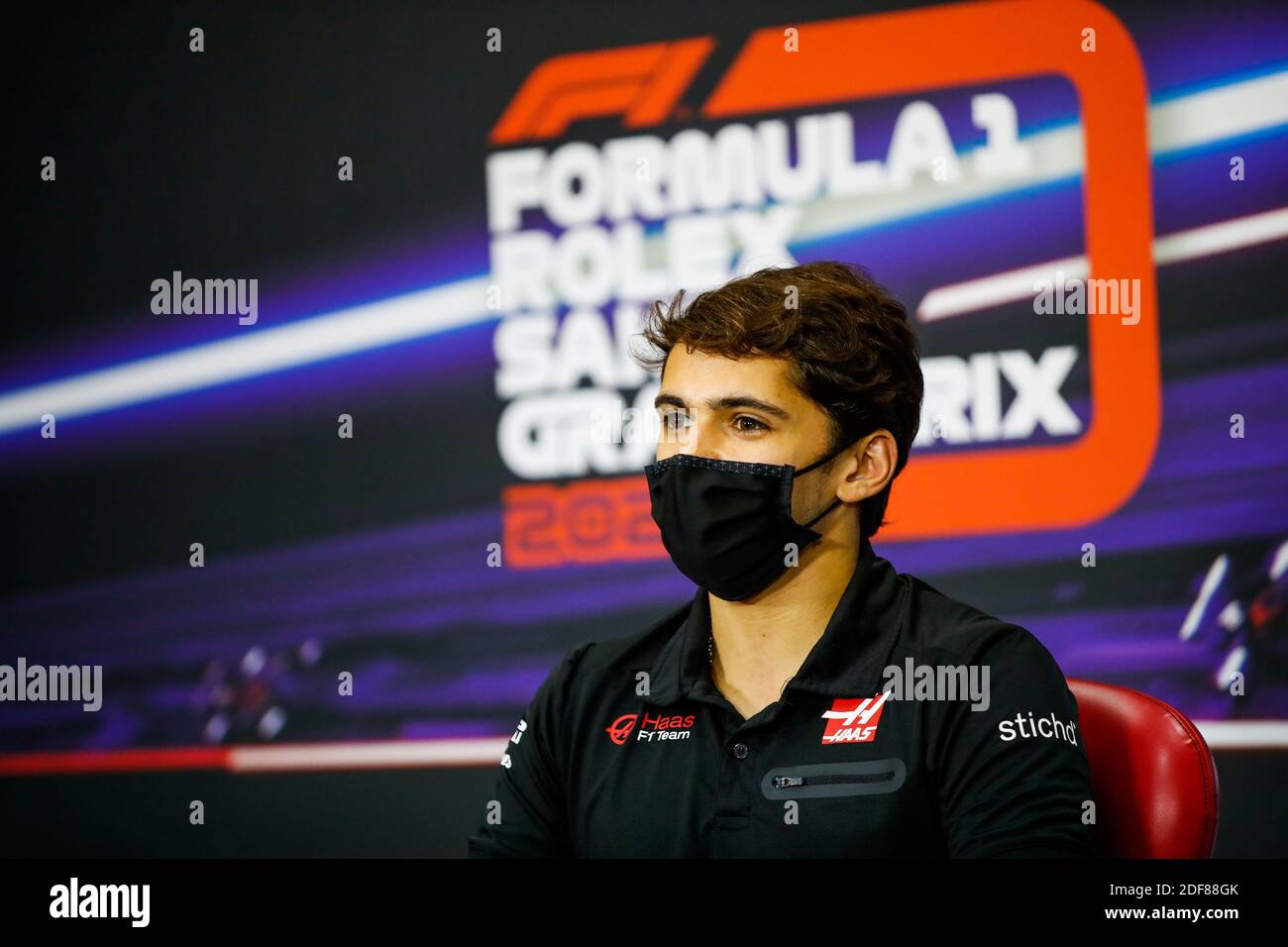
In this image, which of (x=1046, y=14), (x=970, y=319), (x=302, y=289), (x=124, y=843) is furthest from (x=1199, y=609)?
(x=124, y=843)

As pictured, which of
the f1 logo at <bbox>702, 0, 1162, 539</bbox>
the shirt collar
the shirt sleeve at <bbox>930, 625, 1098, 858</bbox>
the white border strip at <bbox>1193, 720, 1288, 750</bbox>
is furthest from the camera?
the f1 logo at <bbox>702, 0, 1162, 539</bbox>

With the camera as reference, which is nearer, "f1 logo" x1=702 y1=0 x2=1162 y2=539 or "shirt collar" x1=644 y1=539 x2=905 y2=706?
"shirt collar" x1=644 y1=539 x2=905 y2=706

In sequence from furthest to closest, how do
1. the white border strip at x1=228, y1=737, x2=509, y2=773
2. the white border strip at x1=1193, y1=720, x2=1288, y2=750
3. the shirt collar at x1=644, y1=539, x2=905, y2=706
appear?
the white border strip at x1=228, y1=737, x2=509, y2=773
the white border strip at x1=1193, y1=720, x2=1288, y2=750
the shirt collar at x1=644, y1=539, x2=905, y2=706

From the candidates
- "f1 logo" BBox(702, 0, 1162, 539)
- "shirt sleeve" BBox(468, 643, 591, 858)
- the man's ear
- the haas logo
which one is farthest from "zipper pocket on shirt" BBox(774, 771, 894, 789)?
"f1 logo" BBox(702, 0, 1162, 539)

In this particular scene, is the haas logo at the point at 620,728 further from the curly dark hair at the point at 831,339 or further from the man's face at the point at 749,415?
the curly dark hair at the point at 831,339

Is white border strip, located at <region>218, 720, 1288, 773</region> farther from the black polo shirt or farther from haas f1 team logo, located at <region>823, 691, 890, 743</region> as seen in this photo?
haas f1 team logo, located at <region>823, 691, 890, 743</region>

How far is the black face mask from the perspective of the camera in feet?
7.30

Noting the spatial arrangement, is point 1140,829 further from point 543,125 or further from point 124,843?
point 124,843

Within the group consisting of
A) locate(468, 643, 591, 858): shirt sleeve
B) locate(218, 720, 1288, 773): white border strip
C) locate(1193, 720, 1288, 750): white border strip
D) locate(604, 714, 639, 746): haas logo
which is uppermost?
locate(604, 714, 639, 746): haas logo

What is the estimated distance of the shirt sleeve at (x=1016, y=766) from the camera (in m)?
1.79

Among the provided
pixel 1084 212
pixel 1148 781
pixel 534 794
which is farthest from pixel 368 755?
pixel 1148 781

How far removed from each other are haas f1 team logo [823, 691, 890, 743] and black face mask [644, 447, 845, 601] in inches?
11.0

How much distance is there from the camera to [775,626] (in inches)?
87.0
